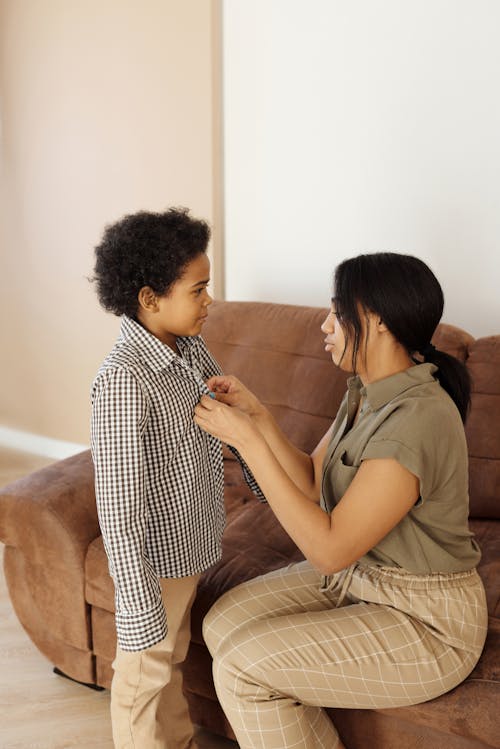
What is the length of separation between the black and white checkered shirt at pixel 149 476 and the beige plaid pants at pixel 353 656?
0.61ft

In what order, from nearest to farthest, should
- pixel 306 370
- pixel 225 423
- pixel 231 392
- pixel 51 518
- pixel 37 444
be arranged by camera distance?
1. pixel 225 423
2. pixel 231 392
3. pixel 51 518
4. pixel 306 370
5. pixel 37 444

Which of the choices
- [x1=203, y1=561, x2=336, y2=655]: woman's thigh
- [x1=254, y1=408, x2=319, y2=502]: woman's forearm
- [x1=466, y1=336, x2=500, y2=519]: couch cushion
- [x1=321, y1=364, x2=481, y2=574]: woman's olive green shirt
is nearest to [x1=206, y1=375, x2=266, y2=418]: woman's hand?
[x1=254, y1=408, x2=319, y2=502]: woman's forearm

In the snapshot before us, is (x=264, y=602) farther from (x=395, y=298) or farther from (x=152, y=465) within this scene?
(x=395, y=298)

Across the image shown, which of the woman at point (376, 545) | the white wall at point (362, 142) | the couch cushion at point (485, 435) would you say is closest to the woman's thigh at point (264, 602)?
the woman at point (376, 545)

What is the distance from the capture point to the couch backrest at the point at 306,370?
1.96 metres

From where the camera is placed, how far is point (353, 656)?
1370mm

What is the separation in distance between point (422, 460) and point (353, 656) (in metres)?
0.37

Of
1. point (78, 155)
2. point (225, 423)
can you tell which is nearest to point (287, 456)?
point (225, 423)

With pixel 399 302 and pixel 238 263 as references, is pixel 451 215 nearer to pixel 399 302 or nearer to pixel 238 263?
pixel 238 263

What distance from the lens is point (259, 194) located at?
8.72 feet

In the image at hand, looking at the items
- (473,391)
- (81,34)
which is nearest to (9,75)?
(81,34)

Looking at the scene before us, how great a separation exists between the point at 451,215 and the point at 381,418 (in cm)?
111

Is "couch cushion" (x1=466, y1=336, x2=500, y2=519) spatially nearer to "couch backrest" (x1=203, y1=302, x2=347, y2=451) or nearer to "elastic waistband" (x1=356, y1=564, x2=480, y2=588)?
"couch backrest" (x1=203, y1=302, x2=347, y2=451)

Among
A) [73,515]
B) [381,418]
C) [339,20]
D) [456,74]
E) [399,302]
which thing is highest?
[339,20]
